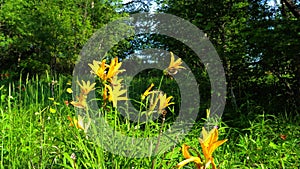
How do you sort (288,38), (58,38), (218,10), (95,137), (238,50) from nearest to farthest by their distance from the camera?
(95,137) → (288,38) → (238,50) → (218,10) → (58,38)

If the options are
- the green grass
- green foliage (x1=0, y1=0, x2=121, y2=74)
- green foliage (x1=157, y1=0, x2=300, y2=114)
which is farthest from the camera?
green foliage (x1=0, y1=0, x2=121, y2=74)

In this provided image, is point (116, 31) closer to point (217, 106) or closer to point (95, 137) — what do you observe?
point (217, 106)

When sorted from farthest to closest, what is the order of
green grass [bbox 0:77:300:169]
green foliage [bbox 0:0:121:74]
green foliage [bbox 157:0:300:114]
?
green foliage [bbox 0:0:121:74] → green foliage [bbox 157:0:300:114] → green grass [bbox 0:77:300:169]

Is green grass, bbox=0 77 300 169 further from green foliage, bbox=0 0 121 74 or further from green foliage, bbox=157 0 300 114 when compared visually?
green foliage, bbox=0 0 121 74

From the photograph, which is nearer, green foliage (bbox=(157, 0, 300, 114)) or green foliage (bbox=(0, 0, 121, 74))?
green foliage (bbox=(157, 0, 300, 114))

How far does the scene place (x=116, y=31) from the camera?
26.5 feet

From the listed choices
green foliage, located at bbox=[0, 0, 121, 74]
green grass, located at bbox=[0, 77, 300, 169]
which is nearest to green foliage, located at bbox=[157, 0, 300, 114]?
green grass, located at bbox=[0, 77, 300, 169]

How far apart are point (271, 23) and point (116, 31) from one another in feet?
16.9

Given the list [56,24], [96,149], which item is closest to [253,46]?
[96,149]

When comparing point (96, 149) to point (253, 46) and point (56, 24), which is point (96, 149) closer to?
point (253, 46)

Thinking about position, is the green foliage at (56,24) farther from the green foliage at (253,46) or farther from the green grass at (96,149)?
the green grass at (96,149)

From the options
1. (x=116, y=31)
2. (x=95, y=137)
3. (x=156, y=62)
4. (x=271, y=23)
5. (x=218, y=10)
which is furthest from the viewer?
(x=116, y=31)

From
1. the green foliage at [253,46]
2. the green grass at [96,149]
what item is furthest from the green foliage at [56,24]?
the green grass at [96,149]

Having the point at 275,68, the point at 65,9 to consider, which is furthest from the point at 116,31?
the point at 275,68
